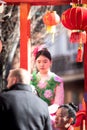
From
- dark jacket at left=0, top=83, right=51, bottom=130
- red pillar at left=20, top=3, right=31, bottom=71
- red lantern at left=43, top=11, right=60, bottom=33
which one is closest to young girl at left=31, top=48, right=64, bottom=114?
red pillar at left=20, top=3, right=31, bottom=71

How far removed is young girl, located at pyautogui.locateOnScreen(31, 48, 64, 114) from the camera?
481cm

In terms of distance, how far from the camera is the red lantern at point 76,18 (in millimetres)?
4273

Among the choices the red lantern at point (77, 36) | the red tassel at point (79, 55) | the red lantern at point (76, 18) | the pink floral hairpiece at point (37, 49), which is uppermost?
the red lantern at point (76, 18)

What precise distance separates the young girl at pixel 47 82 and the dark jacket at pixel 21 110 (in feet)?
5.27

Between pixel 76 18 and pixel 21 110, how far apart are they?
161 cm

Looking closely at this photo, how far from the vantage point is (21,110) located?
10.1 feet

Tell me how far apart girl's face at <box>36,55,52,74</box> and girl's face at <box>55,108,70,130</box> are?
629 mm

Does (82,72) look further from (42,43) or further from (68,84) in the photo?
(42,43)

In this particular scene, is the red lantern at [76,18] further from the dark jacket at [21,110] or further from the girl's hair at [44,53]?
the dark jacket at [21,110]

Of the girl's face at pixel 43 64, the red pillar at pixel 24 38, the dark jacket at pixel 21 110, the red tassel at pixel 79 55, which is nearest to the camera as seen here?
the dark jacket at pixel 21 110

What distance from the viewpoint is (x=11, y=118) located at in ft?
→ 10.0

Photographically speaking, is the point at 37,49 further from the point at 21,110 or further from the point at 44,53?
the point at 21,110

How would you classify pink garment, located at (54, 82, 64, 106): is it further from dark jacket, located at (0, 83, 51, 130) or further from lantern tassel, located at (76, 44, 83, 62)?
dark jacket, located at (0, 83, 51, 130)

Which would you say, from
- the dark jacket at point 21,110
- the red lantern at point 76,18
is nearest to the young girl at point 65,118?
the red lantern at point 76,18
